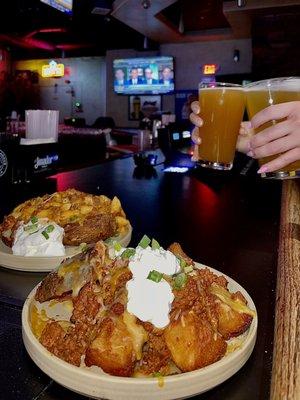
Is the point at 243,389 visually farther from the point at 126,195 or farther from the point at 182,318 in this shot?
the point at 126,195

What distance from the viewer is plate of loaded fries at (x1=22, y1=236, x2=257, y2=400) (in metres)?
0.65

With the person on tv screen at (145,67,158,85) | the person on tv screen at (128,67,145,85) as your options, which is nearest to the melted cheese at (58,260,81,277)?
the person on tv screen at (145,67,158,85)

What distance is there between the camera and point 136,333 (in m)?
0.71

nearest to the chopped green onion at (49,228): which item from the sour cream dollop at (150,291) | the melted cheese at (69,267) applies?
the melted cheese at (69,267)

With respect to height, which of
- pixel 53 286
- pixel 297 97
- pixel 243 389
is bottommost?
pixel 243 389

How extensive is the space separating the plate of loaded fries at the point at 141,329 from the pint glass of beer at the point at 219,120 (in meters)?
0.89

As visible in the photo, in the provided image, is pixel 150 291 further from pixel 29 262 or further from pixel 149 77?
pixel 149 77

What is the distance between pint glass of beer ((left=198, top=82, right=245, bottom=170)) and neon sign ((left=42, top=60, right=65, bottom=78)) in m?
11.6

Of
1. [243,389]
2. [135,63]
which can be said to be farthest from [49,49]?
[243,389]

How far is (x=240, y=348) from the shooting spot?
0.73 meters

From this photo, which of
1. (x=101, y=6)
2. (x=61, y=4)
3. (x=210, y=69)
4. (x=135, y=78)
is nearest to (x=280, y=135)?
(x=61, y=4)

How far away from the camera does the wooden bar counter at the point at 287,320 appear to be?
2.01ft

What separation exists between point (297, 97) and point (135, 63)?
33.9ft

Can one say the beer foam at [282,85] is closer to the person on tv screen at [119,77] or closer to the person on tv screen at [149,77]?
the person on tv screen at [149,77]
